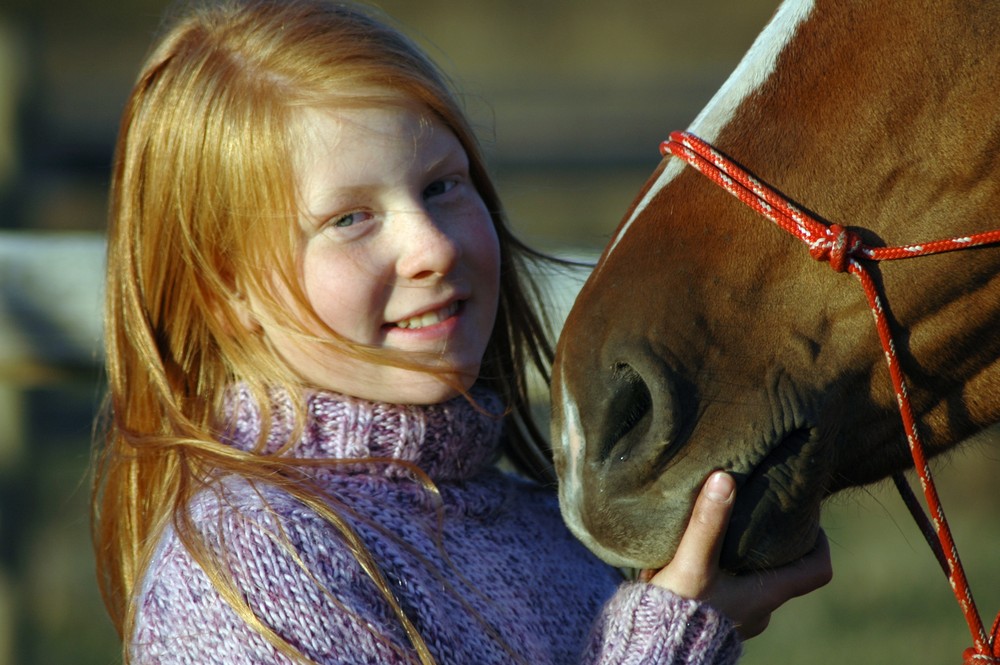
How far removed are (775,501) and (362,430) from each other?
458mm

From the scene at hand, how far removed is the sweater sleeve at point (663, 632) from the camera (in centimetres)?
115

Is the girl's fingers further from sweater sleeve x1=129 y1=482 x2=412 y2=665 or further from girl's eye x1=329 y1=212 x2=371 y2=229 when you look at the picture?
girl's eye x1=329 y1=212 x2=371 y2=229

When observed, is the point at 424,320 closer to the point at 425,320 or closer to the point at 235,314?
the point at 425,320

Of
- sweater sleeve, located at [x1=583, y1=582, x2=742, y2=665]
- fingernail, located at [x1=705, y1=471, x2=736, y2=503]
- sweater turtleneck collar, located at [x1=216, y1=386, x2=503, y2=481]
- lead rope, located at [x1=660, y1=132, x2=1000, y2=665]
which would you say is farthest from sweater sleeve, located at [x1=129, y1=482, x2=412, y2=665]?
lead rope, located at [x1=660, y1=132, x2=1000, y2=665]

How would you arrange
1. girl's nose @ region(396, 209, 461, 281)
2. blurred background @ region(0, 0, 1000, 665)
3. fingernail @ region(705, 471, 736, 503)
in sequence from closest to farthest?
fingernail @ region(705, 471, 736, 503), girl's nose @ region(396, 209, 461, 281), blurred background @ region(0, 0, 1000, 665)

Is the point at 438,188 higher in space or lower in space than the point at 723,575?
higher

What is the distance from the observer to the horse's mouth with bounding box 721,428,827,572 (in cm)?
110

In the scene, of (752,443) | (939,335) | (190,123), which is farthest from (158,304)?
(939,335)

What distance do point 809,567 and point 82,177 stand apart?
3.73m

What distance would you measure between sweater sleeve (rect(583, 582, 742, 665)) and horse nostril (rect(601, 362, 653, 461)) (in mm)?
176

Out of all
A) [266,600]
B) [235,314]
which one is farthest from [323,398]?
[266,600]

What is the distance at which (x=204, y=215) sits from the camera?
1.34m

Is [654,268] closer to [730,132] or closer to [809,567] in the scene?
[730,132]

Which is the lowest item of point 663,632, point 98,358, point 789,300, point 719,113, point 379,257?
point 98,358
